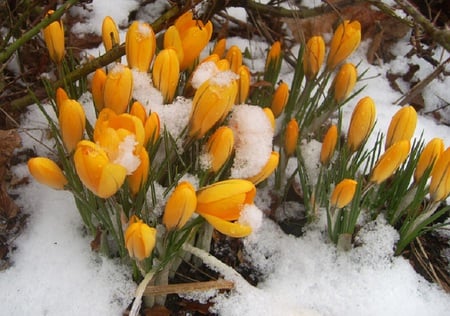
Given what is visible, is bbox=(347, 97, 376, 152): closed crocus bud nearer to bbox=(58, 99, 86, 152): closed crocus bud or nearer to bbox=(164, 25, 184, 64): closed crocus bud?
bbox=(164, 25, 184, 64): closed crocus bud

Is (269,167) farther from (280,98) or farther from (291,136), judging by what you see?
(280,98)

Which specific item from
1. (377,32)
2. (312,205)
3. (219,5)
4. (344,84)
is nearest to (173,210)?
(312,205)

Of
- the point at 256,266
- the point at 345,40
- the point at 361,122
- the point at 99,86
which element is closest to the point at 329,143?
the point at 361,122

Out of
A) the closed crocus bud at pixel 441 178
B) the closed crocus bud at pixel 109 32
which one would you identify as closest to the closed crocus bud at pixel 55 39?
the closed crocus bud at pixel 109 32

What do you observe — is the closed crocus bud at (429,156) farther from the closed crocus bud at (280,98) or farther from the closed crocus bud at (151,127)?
the closed crocus bud at (151,127)

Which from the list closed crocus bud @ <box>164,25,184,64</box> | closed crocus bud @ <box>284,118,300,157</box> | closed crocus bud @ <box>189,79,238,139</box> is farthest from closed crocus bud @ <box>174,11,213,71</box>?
closed crocus bud @ <box>284,118,300,157</box>

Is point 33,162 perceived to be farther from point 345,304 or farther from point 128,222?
point 345,304
